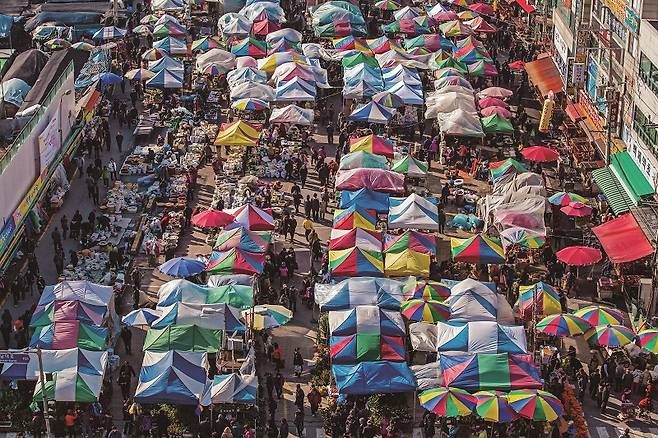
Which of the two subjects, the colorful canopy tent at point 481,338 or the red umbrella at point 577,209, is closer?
the colorful canopy tent at point 481,338

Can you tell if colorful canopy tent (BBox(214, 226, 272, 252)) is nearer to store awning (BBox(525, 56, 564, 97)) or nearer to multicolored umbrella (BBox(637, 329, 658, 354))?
multicolored umbrella (BBox(637, 329, 658, 354))

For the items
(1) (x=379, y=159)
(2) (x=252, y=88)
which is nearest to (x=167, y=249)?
(1) (x=379, y=159)

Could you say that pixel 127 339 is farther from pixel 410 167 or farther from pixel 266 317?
pixel 410 167

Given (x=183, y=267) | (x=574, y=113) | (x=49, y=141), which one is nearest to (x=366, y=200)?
(x=183, y=267)

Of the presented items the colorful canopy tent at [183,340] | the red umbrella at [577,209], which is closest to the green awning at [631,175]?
the red umbrella at [577,209]

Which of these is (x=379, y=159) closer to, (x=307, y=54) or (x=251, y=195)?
(x=251, y=195)

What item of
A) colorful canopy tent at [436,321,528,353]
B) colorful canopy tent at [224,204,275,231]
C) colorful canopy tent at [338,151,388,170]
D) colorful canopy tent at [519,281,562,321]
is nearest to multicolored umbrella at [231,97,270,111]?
colorful canopy tent at [338,151,388,170]

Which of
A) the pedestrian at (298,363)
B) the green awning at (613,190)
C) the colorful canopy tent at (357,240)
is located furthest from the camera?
the green awning at (613,190)

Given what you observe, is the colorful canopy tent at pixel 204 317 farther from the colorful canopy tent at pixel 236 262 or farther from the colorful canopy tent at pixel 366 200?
the colorful canopy tent at pixel 366 200
